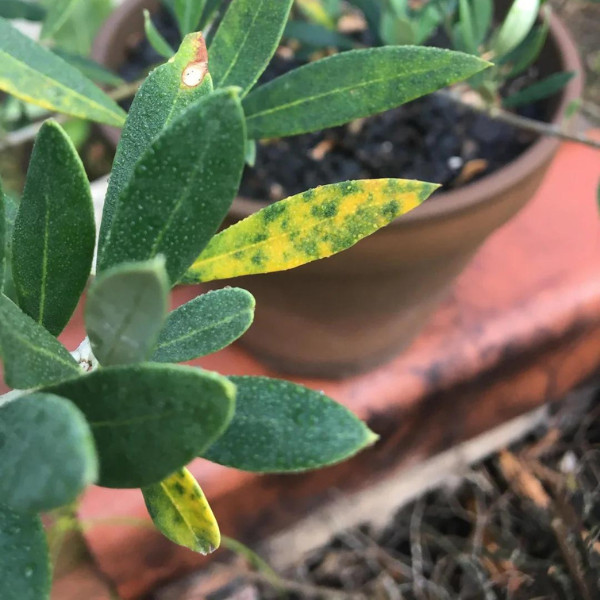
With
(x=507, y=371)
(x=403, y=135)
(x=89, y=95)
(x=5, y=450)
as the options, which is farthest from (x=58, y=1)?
(x=507, y=371)

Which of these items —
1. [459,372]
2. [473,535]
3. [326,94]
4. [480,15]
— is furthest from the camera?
[473,535]

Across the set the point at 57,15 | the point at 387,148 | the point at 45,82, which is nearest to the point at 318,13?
the point at 387,148

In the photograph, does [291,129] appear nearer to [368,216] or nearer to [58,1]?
[368,216]

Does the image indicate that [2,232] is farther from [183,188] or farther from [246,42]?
[246,42]

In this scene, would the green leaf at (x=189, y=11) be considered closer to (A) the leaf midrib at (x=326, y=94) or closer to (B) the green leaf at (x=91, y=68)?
(A) the leaf midrib at (x=326, y=94)

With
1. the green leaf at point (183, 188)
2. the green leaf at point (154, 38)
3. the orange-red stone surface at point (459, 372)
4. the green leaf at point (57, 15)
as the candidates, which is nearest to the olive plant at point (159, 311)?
the green leaf at point (183, 188)

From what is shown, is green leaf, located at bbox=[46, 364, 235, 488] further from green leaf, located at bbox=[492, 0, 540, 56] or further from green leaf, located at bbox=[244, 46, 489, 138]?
green leaf, located at bbox=[492, 0, 540, 56]
